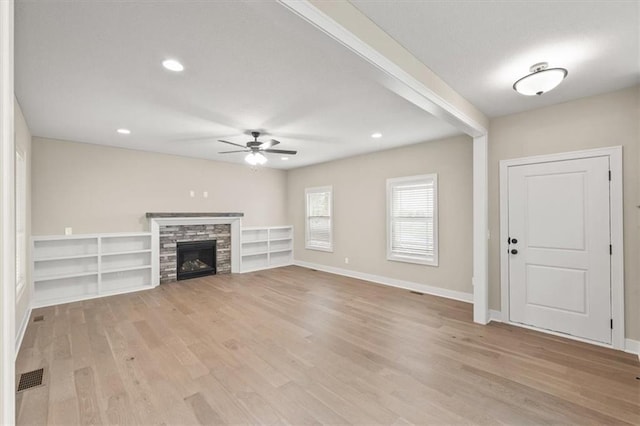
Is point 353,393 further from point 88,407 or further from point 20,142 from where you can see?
point 20,142

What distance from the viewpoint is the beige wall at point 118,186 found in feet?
15.3

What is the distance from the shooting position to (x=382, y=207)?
5.75 metres

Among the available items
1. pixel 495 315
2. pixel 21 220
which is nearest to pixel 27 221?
pixel 21 220

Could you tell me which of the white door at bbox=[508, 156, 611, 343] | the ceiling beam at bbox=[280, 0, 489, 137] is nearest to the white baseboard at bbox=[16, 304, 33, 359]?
the ceiling beam at bbox=[280, 0, 489, 137]

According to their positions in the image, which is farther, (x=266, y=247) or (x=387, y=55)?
(x=266, y=247)

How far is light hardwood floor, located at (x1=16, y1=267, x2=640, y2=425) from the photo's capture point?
2049 millimetres

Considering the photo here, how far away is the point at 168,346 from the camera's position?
10.0ft

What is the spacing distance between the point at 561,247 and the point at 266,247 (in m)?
5.95

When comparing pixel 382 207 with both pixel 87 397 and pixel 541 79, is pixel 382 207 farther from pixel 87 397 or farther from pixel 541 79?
pixel 87 397

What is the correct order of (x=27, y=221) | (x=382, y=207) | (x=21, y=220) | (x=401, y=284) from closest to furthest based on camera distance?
(x=21, y=220) → (x=27, y=221) → (x=401, y=284) → (x=382, y=207)

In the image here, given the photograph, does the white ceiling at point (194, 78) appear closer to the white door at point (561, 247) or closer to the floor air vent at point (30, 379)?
the white door at point (561, 247)

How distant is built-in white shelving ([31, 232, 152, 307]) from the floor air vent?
2535 mm

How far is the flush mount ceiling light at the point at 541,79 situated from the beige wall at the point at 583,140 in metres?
1.11

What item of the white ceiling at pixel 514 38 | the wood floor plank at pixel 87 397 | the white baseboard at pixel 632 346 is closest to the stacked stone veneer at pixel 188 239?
the wood floor plank at pixel 87 397
